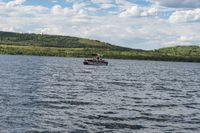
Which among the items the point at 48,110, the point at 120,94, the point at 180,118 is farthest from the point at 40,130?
the point at 120,94

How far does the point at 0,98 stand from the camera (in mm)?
57906

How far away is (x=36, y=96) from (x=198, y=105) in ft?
77.0

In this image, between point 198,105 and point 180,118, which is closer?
point 180,118

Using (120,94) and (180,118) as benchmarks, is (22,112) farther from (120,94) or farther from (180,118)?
(120,94)

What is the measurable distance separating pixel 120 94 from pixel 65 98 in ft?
41.5

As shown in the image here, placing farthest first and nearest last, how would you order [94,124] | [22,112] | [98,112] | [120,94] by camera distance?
[120,94] < [98,112] < [22,112] < [94,124]

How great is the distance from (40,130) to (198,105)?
29.3 meters

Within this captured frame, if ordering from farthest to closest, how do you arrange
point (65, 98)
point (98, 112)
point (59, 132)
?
point (65, 98)
point (98, 112)
point (59, 132)

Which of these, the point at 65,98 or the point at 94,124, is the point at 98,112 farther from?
the point at 65,98

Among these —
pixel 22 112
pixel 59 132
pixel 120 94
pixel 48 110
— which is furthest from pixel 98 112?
pixel 120 94

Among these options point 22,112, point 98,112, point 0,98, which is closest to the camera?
point 22,112

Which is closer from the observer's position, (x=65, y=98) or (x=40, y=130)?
(x=40, y=130)

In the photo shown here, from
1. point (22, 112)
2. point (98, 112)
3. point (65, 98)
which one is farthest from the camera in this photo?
point (65, 98)

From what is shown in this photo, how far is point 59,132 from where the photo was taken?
38.4 meters
